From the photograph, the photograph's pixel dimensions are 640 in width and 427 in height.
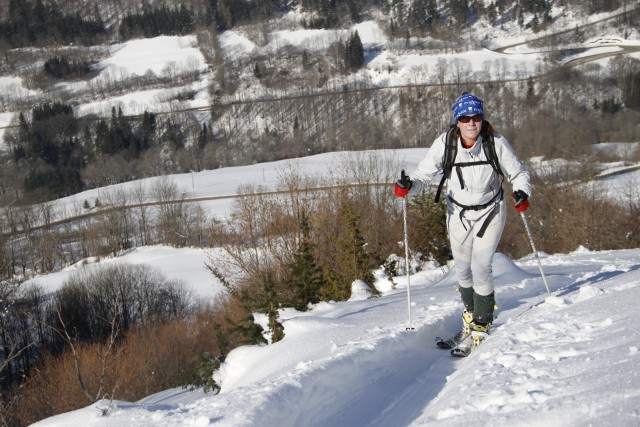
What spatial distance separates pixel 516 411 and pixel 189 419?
2.00m

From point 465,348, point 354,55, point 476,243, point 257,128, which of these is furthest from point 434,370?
point 354,55

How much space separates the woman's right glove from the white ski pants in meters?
0.45

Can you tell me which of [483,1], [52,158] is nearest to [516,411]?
[52,158]

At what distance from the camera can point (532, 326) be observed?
473cm

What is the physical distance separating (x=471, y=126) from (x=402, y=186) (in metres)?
0.83

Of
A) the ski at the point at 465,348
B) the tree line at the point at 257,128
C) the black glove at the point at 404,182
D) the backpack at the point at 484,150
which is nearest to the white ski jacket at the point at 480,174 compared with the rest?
the backpack at the point at 484,150

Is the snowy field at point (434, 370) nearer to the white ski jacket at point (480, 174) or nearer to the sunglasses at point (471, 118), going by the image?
the white ski jacket at point (480, 174)

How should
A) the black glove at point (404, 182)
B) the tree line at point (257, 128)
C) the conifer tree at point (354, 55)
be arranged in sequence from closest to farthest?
the black glove at point (404, 182)
the tree line at point (257, 128)
the conifer tree at point (354, 55)

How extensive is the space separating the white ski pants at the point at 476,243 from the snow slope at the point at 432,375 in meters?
0.48

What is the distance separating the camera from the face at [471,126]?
5.03 meters

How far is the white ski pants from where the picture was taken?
5273 mm

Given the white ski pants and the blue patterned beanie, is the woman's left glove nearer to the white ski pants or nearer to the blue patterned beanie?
the white ski pants

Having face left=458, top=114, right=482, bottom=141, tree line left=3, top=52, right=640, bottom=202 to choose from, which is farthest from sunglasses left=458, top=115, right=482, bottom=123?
tree line left=3, top=52, right=640, bottom=202

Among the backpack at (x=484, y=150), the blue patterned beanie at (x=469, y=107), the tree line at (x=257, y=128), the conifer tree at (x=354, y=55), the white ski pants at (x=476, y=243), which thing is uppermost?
the conifer tree at (x=354, y=55)
